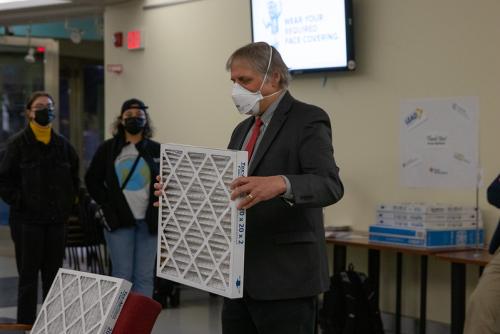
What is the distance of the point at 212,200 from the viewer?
2.37 metres

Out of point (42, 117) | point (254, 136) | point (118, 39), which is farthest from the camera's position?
point (118, 39)

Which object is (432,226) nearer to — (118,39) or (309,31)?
(309,31)

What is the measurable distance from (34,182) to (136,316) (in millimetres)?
3107

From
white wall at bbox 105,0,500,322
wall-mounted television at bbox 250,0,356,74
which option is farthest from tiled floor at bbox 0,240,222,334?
wall-mounted television at bbox 250,0,356,74

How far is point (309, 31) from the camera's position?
5930 mm

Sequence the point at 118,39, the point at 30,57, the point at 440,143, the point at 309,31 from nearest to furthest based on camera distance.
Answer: the point at 440,143
the point at 309,31
the point at 118,39
the point at 30,57

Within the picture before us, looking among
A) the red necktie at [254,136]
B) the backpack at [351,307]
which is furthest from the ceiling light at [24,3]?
the red necktie at [254,136]

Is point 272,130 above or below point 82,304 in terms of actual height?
above

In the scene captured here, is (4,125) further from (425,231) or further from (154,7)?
(425,231)

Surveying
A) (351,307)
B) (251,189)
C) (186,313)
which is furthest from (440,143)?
(251,189)

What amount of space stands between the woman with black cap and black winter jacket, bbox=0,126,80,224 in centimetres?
27

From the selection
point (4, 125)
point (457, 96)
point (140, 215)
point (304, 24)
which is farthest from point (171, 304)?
point (4, 125)

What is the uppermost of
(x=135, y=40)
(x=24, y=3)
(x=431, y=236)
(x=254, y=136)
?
(x=24, y=3)

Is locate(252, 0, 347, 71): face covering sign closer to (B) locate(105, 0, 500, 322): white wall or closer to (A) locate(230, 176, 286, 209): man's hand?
(B) locate(105, 0, 500, 322): white wall
